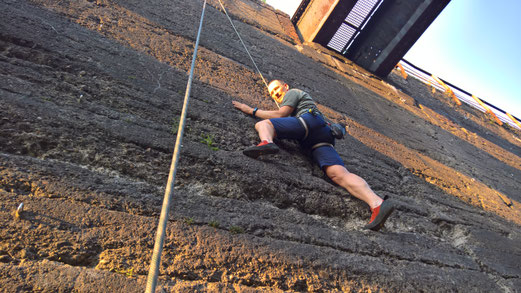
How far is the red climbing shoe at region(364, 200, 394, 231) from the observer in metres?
1.97

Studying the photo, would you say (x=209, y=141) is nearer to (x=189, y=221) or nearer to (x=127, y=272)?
(x=189, y=221)

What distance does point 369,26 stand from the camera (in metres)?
5.96

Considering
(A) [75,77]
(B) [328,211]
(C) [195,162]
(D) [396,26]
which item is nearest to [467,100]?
(D) [396,26]

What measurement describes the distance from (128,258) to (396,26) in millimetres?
6314

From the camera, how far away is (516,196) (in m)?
4.52

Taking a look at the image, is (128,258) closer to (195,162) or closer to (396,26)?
(195,162)

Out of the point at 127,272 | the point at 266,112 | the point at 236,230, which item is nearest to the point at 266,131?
the point at 266,112

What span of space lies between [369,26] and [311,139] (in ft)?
15.5

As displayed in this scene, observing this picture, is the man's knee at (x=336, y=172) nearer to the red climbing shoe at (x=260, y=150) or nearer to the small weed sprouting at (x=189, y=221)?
the red climbing shoe at (x=260, y=150)

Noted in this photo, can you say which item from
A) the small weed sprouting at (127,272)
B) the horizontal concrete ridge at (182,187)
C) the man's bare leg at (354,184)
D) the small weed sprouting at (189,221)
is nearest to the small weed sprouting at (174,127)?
the horizontal concrete ridge at (182,187)

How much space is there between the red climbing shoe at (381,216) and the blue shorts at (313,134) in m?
0.54

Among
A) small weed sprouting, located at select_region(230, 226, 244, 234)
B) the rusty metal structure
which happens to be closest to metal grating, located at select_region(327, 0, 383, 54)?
the rusty metal structure

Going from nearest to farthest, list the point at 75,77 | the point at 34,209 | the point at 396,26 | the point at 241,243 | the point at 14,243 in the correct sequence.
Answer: the point at 14,243, the point at 34,209, the point at 241,243, the point at 75,77, the point at 396,26

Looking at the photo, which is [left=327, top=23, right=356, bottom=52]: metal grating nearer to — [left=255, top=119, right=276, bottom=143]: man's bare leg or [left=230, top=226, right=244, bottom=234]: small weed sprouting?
[left=255, top=119, right=276, bottom=143]: man's bare leg
